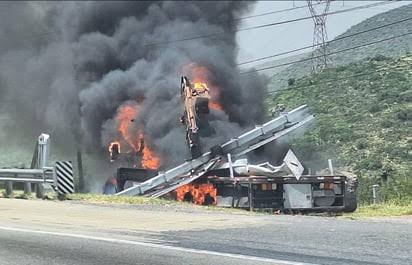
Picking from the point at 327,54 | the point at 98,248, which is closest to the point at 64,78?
the point at 98,248

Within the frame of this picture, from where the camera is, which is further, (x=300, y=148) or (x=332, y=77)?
(x=332, y=77)

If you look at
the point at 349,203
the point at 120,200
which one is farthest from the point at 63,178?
the point at 349,203

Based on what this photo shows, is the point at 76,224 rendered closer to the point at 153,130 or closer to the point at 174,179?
the point at 174,179

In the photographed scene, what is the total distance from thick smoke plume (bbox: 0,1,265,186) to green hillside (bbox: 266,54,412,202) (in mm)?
5247

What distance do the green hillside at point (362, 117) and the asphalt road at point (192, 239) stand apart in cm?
990

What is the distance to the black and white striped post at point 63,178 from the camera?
14.8m

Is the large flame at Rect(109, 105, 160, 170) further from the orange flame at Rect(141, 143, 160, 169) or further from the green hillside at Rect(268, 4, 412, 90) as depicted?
the green hillside at Rect(268, 4, 412, 90)

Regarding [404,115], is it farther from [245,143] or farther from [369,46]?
[245,143]

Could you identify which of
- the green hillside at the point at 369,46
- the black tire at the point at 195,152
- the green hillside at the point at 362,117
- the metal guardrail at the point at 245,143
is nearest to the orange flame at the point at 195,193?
the metal guardrail at the point at 245,143

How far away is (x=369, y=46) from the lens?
48.2 metres

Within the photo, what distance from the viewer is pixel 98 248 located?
25.6 feet

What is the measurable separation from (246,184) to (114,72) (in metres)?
10.00

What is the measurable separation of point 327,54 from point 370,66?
3.46m

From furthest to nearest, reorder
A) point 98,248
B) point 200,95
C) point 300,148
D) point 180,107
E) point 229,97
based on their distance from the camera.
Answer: point 300,148
point 229,97
point 180,107
point 200,95
point 98,248
